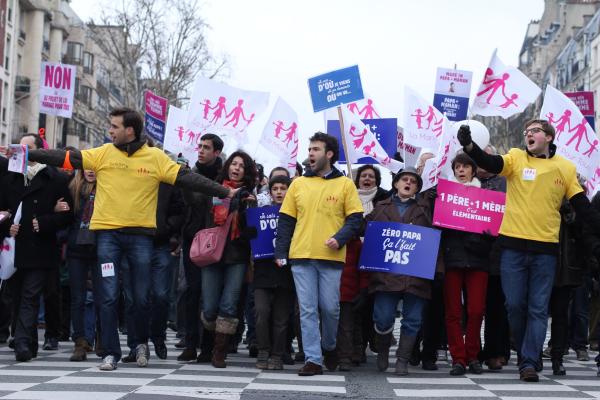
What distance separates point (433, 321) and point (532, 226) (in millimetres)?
1757

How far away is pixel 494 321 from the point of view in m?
11.1

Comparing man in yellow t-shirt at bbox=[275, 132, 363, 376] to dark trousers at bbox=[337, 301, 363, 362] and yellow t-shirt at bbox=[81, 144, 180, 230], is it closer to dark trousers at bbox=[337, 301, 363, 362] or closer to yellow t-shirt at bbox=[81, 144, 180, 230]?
dark trousers at bbox=[337, 301, 363, 362]

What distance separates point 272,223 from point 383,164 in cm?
266

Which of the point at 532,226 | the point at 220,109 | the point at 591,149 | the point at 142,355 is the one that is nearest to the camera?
the point at 532,226

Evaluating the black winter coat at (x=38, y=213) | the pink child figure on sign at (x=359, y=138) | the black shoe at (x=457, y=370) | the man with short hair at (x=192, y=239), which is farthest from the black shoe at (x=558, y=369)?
the black winter coat at (x=38, y=213)

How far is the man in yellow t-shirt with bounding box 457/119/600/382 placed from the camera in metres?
9.84

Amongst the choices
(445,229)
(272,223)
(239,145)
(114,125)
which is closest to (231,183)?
(272,223)

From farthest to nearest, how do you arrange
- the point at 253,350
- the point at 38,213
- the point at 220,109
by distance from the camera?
the point at 220,109
the point at 253,350
the point at 38,213

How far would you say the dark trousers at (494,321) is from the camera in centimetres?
1097

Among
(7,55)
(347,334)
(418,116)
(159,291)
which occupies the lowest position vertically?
(347,334)

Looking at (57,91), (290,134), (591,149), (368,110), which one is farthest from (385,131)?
(57,91)

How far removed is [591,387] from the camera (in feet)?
30.6

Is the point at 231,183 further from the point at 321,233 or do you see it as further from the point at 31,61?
the point at 31,61

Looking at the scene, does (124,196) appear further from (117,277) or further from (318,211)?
(318,211)
